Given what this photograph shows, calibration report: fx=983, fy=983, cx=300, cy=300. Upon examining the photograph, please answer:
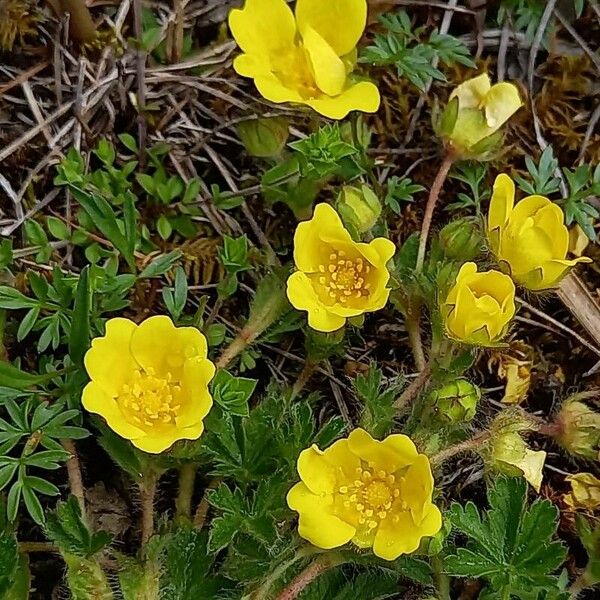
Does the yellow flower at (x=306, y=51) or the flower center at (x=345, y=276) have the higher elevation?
the yellow flower at (x=306, y=51)

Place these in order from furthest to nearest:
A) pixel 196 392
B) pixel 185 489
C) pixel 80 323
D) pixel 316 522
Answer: pixel 185 489
pixel 80 323
pixel 196 392
pixel 316 522

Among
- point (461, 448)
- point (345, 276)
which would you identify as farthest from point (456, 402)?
point (345, 276)

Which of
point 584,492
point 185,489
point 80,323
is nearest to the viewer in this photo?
point 80,323

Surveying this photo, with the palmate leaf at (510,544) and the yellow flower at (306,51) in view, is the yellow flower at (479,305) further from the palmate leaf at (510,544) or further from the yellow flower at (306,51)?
the yellow flower at (306,51)

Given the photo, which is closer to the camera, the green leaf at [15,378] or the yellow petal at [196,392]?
the yellow petal at [196,392]

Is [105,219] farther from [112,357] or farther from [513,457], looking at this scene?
[513,457]

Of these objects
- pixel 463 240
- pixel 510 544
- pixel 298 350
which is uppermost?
pixel 463 240

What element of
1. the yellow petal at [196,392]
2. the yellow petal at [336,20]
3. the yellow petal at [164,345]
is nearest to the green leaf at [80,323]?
the yellow petal at [164,345]
